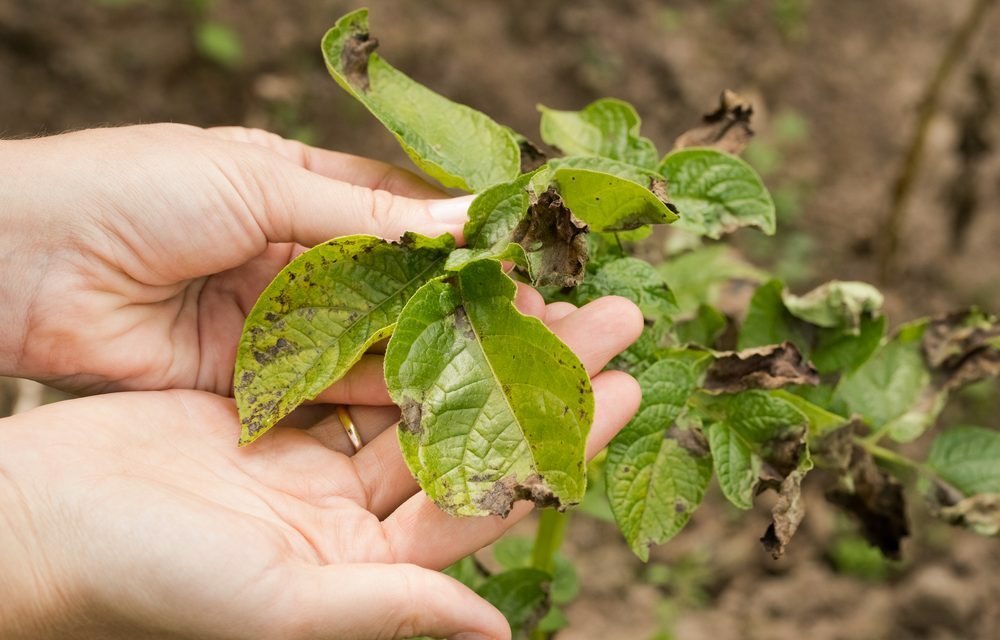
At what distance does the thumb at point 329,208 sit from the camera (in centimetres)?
154

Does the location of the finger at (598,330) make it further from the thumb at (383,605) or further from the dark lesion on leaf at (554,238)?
the thumb at (383,605)

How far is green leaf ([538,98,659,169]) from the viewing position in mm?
1614

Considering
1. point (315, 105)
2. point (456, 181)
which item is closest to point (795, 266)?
point (315, 105)

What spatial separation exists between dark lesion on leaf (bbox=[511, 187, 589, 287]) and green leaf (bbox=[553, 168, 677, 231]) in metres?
0.05

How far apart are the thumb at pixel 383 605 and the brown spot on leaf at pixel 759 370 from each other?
1.70 ft

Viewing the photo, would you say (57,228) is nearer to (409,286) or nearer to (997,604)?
(409,286)

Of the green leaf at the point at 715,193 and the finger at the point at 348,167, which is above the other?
the green leaf at the point at 715,193

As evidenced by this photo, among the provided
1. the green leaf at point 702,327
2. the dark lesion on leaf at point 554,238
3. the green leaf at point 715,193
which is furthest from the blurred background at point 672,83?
the dark lesion on leaf at point 554,238

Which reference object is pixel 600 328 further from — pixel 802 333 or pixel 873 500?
pixel 873 500

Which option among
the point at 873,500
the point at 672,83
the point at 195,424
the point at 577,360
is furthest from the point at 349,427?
the point at 672,83

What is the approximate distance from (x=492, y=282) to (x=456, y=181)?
0.71 feet

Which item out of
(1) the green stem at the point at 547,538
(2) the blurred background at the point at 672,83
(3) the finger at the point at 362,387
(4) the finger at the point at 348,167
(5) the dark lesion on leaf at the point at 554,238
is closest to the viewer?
(5) the dark lesion on leaf at the point at 554,238

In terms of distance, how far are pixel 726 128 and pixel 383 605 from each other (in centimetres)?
102

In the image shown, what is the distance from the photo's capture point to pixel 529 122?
12.6 feet
